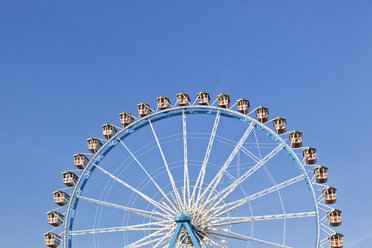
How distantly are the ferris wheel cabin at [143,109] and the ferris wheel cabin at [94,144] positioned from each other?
11.1 ft

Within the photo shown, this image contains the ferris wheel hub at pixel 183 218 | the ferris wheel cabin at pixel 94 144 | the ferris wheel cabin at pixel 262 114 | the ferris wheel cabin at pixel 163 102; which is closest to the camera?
the ferris wheel hub at pixel 183 218

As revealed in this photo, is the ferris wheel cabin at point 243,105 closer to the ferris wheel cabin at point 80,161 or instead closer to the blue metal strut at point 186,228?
the blue metal strut at point 186,228

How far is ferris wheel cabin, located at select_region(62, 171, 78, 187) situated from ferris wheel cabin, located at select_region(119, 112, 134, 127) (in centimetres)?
471

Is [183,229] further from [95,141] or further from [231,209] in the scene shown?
[95,141]

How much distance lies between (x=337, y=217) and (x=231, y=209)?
5.91 metres

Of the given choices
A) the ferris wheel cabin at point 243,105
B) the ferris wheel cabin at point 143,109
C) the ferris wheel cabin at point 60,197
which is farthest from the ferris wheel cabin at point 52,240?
the ferris wheel cabin at point 243,105

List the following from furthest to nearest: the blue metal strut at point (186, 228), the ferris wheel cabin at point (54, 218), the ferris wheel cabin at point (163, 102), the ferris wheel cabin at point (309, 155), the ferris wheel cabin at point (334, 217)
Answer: the ferris wheel cabin at point (163, 102) < the ferris wheel cabin at point (54, 218) < the ferris wheel cabin at point (309, 155) < the ferris wheel cabin at point (334, 217) < the blue metal strut at point (186, 228)

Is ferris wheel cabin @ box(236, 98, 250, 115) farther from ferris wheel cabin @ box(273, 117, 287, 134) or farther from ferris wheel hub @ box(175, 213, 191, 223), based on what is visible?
ferris wheel hub @ box(175, 213, 191, 223)

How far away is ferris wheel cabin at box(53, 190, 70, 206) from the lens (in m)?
33.2

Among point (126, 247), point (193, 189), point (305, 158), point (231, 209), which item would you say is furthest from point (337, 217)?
point (126, 247)

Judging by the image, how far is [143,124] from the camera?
33844 millimetres

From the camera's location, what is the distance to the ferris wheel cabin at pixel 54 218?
3306 centimetres

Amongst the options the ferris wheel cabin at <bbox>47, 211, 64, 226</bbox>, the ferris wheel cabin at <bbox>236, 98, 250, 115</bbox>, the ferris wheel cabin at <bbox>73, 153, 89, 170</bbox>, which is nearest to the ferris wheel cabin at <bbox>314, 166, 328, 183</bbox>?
the ferris wheel cabin at <bbox>236, 98, 250, 115</bbox>

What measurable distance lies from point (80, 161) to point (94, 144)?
1478 mm
